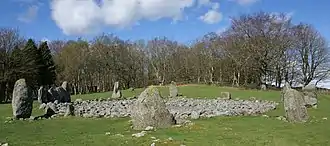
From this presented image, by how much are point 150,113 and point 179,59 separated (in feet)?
225

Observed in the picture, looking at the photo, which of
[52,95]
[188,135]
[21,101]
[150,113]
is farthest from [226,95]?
[188,135]

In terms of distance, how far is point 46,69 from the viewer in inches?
3056

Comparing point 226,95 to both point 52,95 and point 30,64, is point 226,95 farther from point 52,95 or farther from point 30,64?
point 30,64

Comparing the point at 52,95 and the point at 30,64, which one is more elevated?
the point at 30,64

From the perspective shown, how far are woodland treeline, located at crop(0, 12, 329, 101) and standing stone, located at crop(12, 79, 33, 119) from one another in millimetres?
38763

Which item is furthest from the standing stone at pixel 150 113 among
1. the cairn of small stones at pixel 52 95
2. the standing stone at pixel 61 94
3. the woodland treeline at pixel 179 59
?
the woodland treeline at pixel 179 59

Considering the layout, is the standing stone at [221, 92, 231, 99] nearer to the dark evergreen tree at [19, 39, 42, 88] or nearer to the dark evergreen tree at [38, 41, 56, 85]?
the dark evergreen tree at [19, 39, 42, 88]

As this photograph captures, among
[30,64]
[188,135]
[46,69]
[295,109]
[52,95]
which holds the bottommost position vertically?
[188,135]

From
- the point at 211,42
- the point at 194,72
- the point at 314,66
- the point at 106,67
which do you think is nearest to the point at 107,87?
the point at 106,67

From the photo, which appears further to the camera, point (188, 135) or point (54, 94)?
point (54, 94)

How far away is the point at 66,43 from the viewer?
9531cm

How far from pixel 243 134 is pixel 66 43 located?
83187mm

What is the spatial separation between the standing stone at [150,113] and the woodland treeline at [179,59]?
48496 mm

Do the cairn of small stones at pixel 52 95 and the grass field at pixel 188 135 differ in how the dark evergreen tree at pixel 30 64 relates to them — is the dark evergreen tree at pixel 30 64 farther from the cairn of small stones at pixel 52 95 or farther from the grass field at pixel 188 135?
the grass field at pixel 188 135
